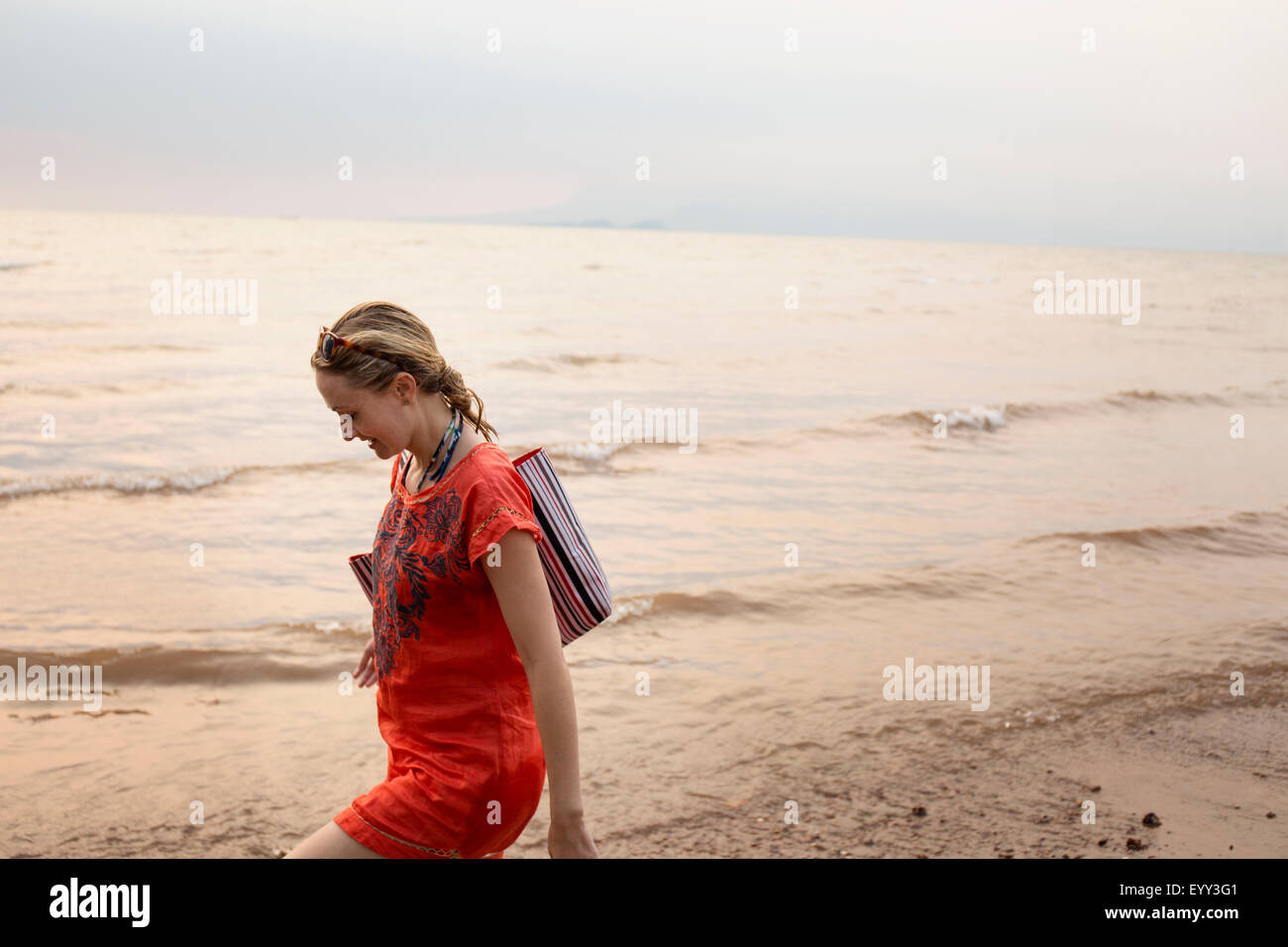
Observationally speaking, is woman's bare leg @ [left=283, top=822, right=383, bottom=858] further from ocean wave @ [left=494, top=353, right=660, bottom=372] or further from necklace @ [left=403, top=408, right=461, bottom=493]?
ocean wave @ [left=494, top=353, right=660, bottom=372]

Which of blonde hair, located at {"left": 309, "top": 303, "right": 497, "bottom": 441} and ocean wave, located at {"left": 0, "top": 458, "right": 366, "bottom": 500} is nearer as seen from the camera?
blonde hair, located at {"left": 309, "top": 303, "right": 497, "bottom": 441}

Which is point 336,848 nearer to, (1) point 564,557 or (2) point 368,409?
(1) point 564,557

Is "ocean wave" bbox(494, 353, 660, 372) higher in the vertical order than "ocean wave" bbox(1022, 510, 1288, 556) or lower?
higher

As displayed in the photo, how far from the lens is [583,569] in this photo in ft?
7.66

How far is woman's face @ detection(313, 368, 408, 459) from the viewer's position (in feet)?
7.19

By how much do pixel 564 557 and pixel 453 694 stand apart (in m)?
0.37

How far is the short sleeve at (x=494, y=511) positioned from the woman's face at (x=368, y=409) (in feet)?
0.80

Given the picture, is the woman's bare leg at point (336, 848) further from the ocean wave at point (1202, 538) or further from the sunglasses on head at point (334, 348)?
the ocean wave at point (1202, 538)

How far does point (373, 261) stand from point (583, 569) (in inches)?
1969

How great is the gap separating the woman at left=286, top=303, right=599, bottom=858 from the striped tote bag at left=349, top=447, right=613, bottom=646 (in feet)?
0.23

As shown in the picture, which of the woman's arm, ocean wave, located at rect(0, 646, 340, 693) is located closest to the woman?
the woman's arm

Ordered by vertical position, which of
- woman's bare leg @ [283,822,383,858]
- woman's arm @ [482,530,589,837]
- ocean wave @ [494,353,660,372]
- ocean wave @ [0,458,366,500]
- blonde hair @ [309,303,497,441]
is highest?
ocean wave @ [494,353,660,372]

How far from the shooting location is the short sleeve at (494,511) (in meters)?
2.05
